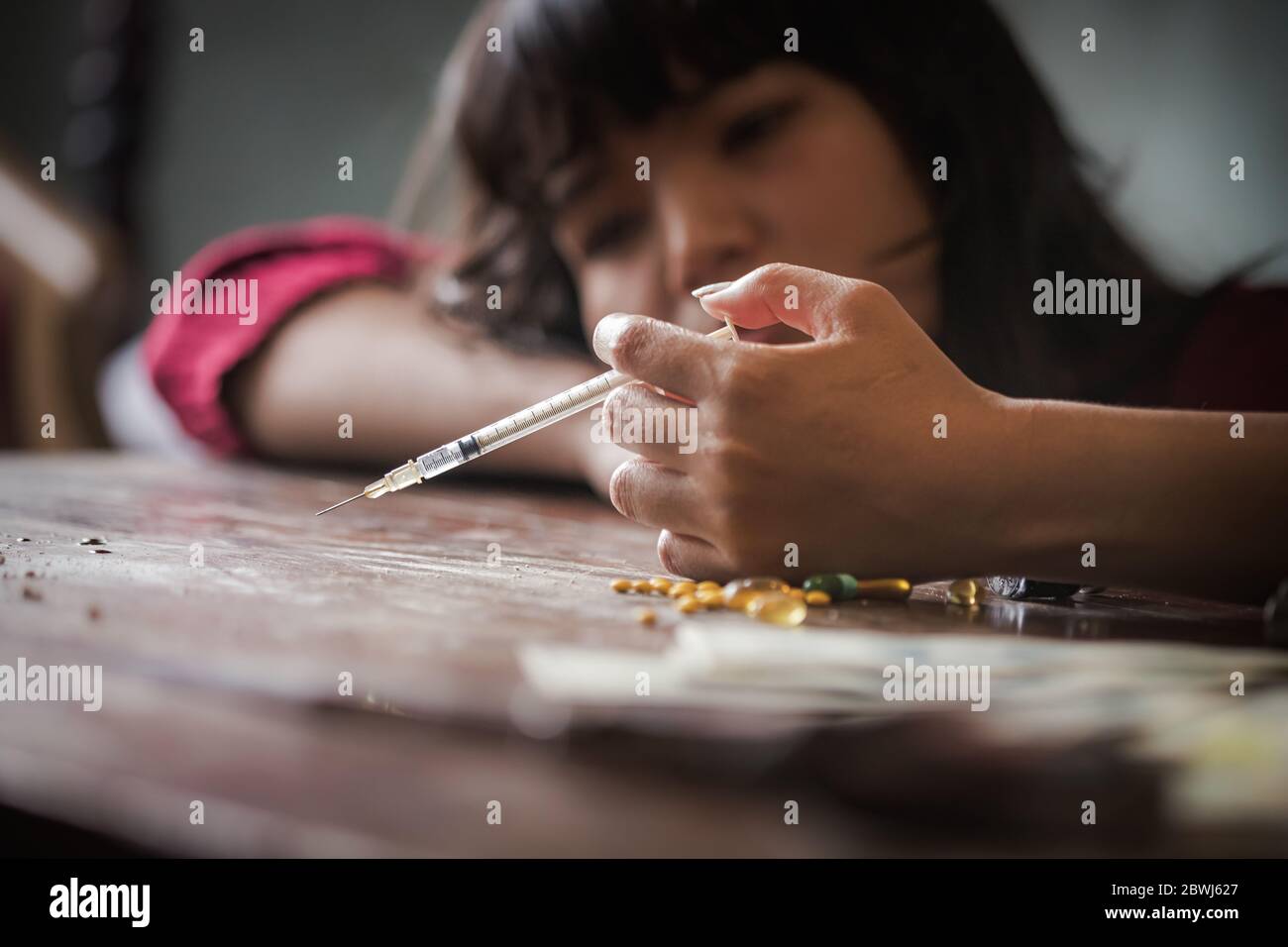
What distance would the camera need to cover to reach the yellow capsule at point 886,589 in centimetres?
46

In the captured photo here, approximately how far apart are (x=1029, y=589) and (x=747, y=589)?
6.5 inches

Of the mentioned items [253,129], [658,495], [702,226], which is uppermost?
[253,129]

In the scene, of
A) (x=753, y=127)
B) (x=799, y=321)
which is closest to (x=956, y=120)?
(x=753, y=127)

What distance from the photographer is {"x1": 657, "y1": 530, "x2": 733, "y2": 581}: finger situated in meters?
0.49

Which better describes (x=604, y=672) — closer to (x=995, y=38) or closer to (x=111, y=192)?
(x=995, y=38)

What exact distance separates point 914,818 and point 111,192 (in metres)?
2.35

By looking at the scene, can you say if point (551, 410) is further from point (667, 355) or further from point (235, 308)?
point (235, 308)

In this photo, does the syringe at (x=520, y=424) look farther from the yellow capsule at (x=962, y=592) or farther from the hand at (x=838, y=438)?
the yellow capsule at (x=962, y=592)

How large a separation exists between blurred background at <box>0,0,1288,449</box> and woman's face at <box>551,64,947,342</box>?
0.98 meters

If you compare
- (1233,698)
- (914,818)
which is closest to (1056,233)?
(1233,698)

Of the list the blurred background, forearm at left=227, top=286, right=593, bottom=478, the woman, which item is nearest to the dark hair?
the woman

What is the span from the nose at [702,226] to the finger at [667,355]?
0.41 metres

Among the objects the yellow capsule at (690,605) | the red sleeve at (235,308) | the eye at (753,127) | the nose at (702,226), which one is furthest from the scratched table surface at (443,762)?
the red sleeve at (235,308)

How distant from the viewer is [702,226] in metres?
0.88
